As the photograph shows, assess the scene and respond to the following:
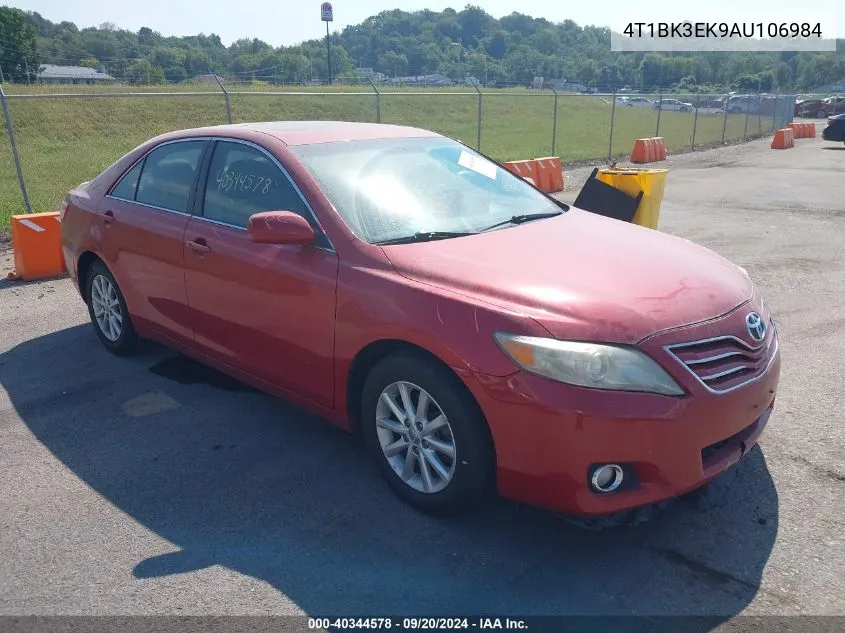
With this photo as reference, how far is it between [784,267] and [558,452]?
641cm

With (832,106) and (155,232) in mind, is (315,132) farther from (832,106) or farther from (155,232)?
(832,106)

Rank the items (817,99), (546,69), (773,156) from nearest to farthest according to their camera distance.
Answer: (773,156) < (817,99) < (546,69)

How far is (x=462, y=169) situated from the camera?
444cm

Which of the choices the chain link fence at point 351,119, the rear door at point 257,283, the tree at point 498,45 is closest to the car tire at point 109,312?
the rear door at point 257,283

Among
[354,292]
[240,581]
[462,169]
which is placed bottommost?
[240,581]

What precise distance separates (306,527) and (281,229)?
4.65 feet

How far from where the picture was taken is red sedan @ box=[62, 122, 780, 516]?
9.30ft

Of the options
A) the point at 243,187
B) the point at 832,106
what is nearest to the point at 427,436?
the point at 243,187

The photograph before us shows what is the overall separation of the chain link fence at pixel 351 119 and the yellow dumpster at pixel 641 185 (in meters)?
9.71

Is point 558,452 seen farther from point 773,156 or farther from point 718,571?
point 773,156

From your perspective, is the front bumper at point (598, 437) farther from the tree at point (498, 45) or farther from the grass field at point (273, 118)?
the tree at point (498, 45)

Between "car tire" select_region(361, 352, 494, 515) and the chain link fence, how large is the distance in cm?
1306

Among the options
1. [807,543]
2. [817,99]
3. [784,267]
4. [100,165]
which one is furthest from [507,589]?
[817,99]

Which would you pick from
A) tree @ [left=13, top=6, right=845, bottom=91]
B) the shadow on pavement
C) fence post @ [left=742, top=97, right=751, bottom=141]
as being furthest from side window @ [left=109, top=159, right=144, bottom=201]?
tree @ [left=13, top=6, right=845, bottom=91]
